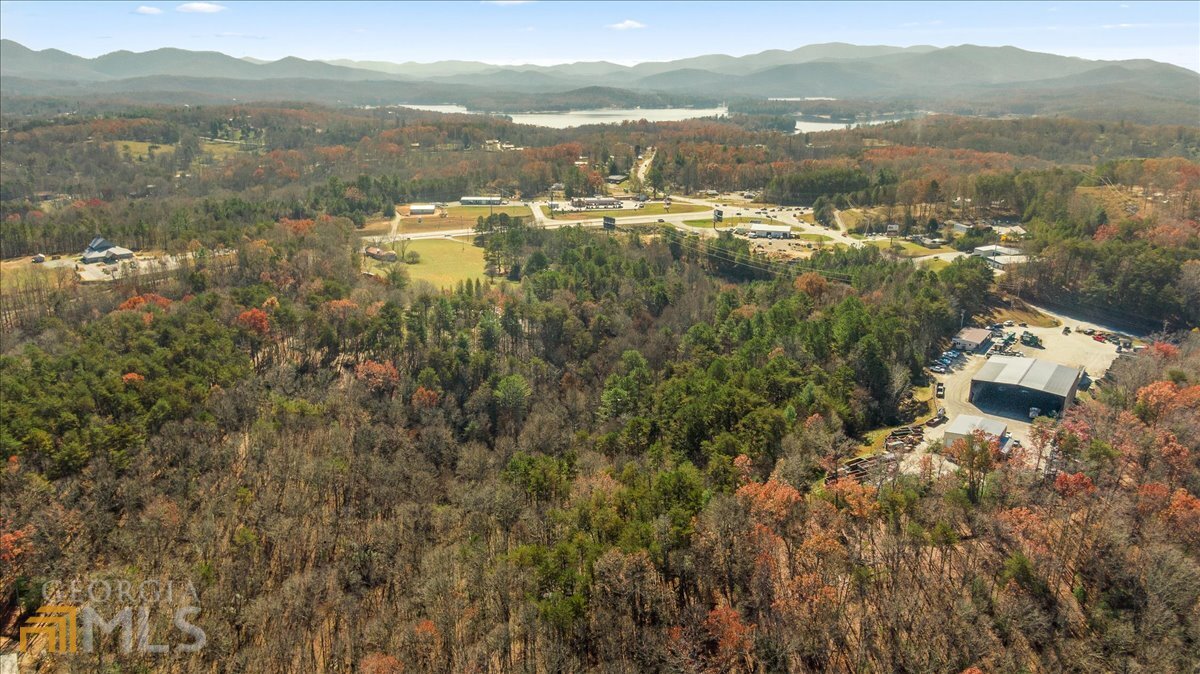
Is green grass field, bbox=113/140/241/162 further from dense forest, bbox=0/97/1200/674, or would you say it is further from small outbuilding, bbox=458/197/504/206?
dense forest, bbox=0/97/1200/674

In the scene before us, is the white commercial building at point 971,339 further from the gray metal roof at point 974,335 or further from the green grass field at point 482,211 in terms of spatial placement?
the green grass field at point 482,211

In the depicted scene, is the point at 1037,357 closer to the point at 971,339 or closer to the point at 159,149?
the point at 971,339

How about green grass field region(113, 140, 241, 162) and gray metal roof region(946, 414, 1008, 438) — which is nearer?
gray metal roof region(946, 414, 1008, 438)

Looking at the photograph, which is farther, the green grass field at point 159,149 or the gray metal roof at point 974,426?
the green grass field at point 159,149

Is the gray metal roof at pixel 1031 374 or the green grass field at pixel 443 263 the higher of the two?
the green grass field at pixel 443 263

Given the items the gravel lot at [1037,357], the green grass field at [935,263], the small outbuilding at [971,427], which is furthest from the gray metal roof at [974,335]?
the green grass field at [935,263]

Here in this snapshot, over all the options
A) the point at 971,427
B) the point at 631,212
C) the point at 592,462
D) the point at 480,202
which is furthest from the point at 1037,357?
the point at 480,202

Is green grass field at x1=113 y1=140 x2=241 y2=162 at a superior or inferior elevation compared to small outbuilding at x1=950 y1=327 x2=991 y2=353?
superior

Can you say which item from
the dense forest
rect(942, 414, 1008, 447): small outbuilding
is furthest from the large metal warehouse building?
rect(942, 414, 1008, 447): small outbuilding
